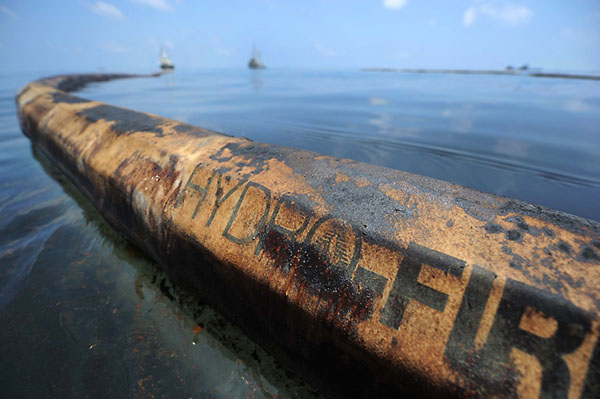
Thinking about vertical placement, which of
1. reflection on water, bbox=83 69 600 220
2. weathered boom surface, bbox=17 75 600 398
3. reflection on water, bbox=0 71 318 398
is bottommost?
reflection on water, bbox=0 71 318 398

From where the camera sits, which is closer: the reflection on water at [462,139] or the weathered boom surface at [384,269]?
the weathered boom surface at [384,269]

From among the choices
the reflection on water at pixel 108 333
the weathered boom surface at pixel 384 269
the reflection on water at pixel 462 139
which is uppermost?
the reflection on water at pixel 462 139

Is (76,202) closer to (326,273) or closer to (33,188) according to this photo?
(33,188)

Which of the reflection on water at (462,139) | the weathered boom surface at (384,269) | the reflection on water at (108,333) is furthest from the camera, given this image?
the reflection on water at (462,139)

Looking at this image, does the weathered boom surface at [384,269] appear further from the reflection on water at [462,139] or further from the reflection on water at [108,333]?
the reflection on water at [462,139]

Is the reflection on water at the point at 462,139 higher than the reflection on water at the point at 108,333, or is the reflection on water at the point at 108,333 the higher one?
the reflection on water at the point at 462,139

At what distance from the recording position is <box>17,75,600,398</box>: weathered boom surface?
29.7 inches

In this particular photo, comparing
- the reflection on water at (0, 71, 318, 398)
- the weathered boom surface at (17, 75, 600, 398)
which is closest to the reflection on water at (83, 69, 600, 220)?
the weathered boom surface at (17, 75, 600, 398)

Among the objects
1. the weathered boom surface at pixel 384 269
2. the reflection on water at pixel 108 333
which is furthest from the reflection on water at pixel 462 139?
the reflection on water at pixel 108 333

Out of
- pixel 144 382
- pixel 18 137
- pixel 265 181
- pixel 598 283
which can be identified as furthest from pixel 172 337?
pixel 18 137

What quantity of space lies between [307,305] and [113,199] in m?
1.94

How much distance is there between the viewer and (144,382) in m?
1.28

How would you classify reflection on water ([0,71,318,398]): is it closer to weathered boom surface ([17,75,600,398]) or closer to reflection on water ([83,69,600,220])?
weathered boom surface ([17,75,600,398])

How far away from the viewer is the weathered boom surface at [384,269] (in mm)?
753
